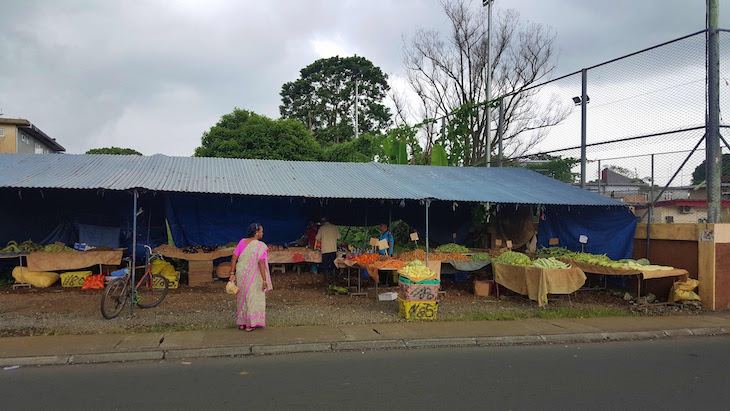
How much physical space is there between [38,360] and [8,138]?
1239 inches

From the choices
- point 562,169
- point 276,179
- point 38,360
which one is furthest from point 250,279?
point 562,169

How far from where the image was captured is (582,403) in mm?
5141

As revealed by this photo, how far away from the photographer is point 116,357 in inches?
266

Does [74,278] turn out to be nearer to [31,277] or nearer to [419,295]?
[31,277]

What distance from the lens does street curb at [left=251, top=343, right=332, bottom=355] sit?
7.25 meters

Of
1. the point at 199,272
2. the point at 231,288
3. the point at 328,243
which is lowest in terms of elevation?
the point at 199,272

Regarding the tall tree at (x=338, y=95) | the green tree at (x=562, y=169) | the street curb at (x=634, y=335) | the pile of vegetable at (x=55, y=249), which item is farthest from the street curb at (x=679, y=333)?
the tall tree at (x=338, y=95)

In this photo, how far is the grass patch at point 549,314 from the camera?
9867mm

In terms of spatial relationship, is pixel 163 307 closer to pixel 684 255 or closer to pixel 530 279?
pixel 530 279

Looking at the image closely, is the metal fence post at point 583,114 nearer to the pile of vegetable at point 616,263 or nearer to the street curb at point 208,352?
the pile of vegetable at point 616,263

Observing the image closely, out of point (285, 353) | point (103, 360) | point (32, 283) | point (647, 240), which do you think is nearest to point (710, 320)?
point (647, 240)

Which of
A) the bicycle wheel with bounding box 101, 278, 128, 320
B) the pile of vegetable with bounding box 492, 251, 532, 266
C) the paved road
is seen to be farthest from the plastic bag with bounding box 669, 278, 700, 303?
the bicycle wheel with bounding box 101, 278, 128, 320

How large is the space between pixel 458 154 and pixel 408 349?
44.0 ft

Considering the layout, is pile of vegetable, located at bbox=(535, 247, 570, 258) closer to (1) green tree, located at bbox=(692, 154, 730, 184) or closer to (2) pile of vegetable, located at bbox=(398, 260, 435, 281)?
(1) green tree, located at bbox=(692, 154, 730, 184)
